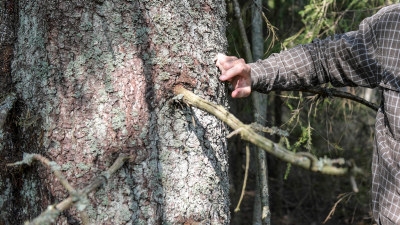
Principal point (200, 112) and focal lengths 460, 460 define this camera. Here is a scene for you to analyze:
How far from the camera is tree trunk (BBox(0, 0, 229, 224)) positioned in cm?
159

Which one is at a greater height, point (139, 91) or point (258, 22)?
point (258, 22)

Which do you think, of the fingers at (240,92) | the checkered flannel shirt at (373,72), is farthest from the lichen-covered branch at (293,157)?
the checkered flannel shirt at (373,72)

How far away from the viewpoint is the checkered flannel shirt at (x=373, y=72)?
2061mm

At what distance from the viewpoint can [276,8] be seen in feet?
20.4

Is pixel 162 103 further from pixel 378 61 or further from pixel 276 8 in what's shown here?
pixel 276 8

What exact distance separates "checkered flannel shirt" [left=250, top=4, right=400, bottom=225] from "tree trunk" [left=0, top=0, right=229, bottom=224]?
0.51 meters

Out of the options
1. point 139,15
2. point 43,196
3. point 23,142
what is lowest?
point 43,196

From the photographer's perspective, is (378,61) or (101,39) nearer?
(101,39)

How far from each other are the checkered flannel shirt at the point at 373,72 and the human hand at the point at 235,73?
6 centimetres

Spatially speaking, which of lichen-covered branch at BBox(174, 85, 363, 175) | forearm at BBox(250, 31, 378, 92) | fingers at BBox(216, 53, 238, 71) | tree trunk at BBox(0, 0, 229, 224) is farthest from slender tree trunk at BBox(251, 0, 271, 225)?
lichen-covered branch at BBox(174, 85, 363, 175)

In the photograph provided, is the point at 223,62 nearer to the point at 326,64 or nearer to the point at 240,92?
the point at 240,92

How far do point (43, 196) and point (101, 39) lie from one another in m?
0.60

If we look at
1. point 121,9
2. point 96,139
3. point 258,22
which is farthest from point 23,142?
point 258,22

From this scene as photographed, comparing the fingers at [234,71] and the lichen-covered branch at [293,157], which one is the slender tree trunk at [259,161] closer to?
the fingers at [234,71]
